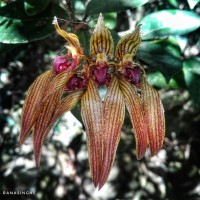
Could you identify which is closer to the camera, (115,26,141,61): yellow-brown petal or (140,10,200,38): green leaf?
(115,26,141,61): yellow-brown petal

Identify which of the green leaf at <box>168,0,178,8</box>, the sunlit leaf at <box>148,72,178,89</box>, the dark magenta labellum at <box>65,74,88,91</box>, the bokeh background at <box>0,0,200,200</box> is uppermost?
the dark magenta labellum at <box>65,74,88,91</box>

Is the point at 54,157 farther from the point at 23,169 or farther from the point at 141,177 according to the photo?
the point at 141,177

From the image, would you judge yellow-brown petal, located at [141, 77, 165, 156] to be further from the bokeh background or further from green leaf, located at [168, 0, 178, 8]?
the bokeh background

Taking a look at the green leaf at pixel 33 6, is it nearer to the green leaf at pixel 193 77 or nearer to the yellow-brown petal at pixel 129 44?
the yellow-brown petal at pixel 129 44

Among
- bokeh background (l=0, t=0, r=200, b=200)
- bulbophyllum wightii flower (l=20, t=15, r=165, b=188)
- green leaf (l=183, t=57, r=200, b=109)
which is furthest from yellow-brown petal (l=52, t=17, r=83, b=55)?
bokeh background (l=0, t=0, r=200, b=200)

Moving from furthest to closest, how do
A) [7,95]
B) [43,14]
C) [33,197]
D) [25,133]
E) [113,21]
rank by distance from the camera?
[33,197] < [7,95] < [113,21] < [43,14] < [25,133]

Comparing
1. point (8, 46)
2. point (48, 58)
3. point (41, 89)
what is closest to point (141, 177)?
point (48, 58)
